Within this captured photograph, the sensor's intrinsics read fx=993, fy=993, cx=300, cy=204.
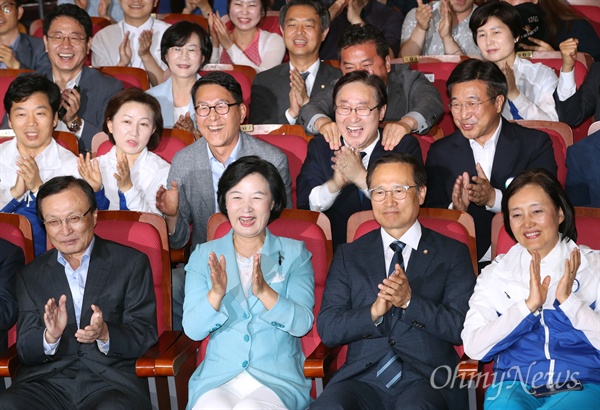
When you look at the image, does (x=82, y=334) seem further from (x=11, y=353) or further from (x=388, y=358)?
(x=388, y=358)

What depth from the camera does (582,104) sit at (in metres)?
4.24

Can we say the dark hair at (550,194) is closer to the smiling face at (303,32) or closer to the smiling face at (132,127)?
the smiling face at (132,127)

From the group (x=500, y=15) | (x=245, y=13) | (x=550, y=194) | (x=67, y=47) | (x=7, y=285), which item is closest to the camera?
(x=550, y=194)

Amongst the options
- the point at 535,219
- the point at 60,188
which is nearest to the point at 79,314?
the point at 60,188

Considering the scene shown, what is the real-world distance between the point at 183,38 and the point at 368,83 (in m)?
1.28

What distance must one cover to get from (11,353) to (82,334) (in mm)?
299

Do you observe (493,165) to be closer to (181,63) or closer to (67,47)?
(181,63)

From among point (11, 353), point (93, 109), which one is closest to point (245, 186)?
point (11, 353)

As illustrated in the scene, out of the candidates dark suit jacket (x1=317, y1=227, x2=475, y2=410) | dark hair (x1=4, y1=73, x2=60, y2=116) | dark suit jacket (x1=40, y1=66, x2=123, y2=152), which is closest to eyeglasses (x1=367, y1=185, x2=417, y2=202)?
dark suit jacket (x1=317, y1=227, x2=475, y2=410)

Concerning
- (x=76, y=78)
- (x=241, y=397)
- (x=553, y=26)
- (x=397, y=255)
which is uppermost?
(x=553, y=26)

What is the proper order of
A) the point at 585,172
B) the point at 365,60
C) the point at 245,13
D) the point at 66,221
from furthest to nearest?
the point at 245,13, the point at 365,60, the point at 585,172, the point at 66,221

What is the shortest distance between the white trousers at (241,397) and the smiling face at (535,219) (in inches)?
35.0

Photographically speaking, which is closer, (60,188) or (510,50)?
(60,188)

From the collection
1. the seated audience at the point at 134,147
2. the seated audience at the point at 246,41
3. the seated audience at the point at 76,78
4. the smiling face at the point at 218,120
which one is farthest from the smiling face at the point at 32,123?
the seated audience at the point at 246,41
